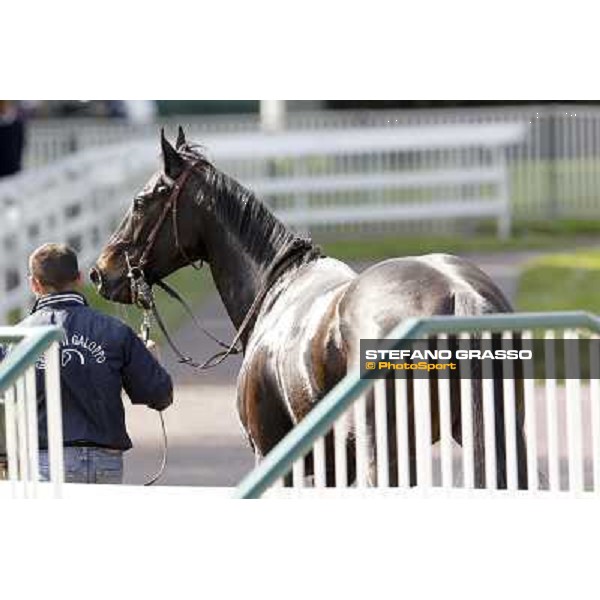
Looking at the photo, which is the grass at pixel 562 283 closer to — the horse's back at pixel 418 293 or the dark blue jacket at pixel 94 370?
the horse's back at pixel 418 293

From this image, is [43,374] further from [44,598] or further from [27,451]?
[44,598]

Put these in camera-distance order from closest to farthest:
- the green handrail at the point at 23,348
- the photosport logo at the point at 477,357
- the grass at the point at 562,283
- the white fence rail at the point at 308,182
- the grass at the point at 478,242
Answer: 1. the photosport logo at the point at 477,357
2. the green handrail at the point at 23,348
3. the grass at the point at 562,283
4. the grass at the point at 478,242
5. the white fence rail at the point at 308,182

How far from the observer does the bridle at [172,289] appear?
8398mm

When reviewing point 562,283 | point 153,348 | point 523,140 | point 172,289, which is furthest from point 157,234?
point 523,140

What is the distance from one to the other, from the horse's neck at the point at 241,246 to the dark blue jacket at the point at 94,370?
1.64ft

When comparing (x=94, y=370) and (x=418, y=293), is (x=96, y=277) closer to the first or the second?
(x=94, y=370)

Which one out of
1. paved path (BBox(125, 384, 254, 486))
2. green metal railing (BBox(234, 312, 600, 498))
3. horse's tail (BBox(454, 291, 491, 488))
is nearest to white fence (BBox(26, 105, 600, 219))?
paved path (BBox(125, 384, 254, 486))

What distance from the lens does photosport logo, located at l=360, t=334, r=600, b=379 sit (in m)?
7.59

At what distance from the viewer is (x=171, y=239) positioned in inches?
335

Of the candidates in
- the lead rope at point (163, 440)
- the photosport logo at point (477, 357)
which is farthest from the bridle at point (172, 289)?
the photosport logo at point (477, 357)

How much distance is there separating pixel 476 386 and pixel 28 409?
61.8 inches

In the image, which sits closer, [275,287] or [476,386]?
[476,386]

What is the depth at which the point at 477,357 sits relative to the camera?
25.1 ft

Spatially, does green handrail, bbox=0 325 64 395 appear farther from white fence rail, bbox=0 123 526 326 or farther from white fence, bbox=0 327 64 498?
white fence rail, bbox=0 123 526 326
